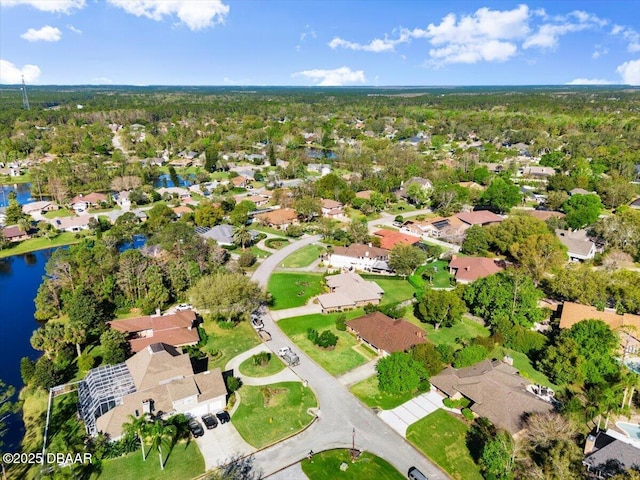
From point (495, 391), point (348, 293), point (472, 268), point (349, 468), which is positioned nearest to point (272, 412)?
point (349, 468)

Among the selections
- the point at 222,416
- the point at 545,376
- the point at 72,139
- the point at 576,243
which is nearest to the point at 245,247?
the point at 222,416

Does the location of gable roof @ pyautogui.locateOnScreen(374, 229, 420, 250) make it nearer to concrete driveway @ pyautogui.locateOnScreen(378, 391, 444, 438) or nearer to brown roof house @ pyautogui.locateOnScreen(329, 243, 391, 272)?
brown roof house @ pyautogui.locateOnScreen(329, 243, 391, 272)

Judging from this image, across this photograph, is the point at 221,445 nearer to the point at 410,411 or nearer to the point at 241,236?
the point at 410,411

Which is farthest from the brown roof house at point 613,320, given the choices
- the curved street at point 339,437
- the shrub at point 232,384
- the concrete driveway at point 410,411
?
the shrub at point 232,384

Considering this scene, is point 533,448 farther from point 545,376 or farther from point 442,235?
point 442,235

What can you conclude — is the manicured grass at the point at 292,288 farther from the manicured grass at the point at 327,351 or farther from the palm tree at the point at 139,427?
the palm tree at the point at 139,427

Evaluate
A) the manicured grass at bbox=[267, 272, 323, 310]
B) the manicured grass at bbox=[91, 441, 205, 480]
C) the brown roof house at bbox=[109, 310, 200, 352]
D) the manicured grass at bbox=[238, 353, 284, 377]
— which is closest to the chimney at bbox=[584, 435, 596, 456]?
the manicured grass at bbox=[238, 353, 284, 377]

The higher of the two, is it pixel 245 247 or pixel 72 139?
pixel 72 139
